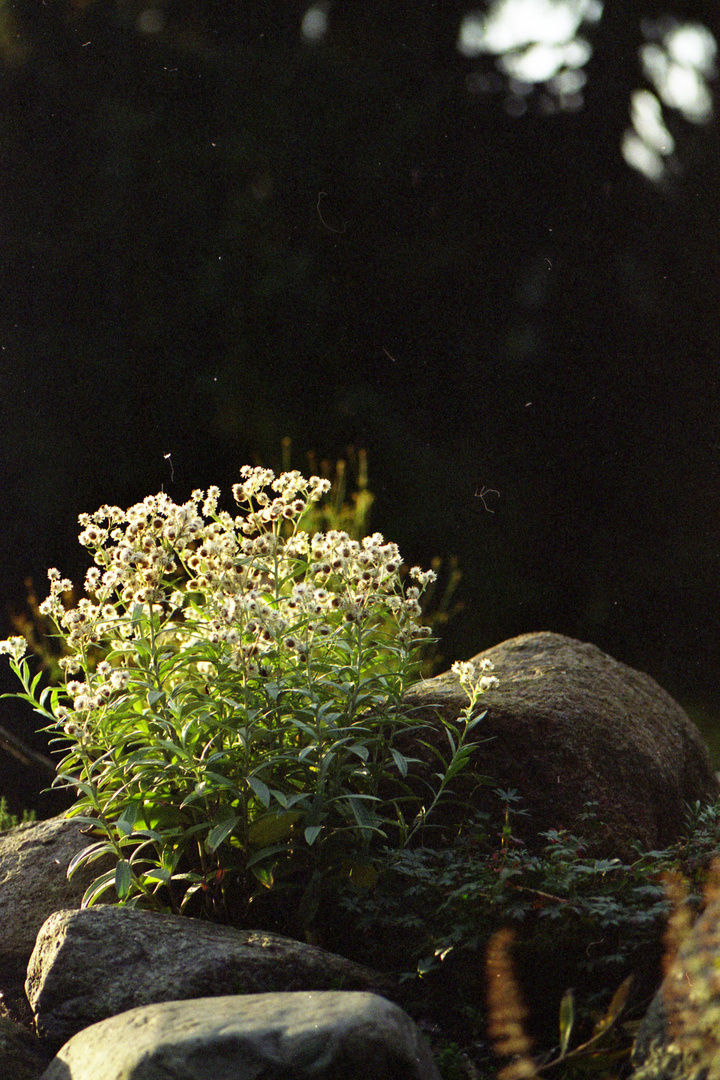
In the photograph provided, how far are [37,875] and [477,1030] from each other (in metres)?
1.76

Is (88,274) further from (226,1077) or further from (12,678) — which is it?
(226,1077)

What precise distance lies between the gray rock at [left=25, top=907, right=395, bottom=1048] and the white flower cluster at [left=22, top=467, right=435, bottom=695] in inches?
22.8

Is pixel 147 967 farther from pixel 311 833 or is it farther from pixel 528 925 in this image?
pixel 528 925

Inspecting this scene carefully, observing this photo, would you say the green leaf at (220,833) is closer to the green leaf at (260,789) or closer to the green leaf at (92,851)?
the green leaf at (260,789)

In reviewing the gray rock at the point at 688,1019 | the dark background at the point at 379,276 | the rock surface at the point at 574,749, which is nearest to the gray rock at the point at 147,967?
the rock surface at the point at 574,749

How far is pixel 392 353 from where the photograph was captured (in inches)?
259

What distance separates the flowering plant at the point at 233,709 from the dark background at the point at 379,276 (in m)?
3.61

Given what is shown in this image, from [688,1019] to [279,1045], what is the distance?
0.72 meters

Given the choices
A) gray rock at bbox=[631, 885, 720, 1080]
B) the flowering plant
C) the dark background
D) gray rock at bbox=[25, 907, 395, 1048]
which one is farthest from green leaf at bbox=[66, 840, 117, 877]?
the dark background

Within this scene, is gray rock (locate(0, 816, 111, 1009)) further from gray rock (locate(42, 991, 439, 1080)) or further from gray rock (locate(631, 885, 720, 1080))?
gray rock (locate(631, 885, 720, 1080))

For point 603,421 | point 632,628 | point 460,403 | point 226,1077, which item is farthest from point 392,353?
point 226,1077

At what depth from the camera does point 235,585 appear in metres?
2.54

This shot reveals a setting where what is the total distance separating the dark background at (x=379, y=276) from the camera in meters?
6.43

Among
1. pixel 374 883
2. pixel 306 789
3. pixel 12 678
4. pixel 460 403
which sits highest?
pixel 306 789
